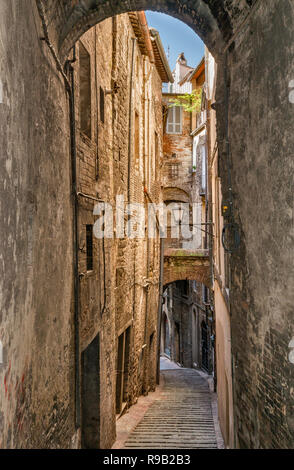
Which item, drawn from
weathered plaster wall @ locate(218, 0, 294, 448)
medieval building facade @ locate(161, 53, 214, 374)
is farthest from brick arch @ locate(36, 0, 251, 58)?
medieval building facade @ locate(161, 53, 214, 374)

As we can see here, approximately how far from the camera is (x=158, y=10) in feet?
18.5

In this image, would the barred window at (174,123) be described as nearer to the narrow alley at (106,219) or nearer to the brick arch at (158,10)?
the narrow alley at (106,219)

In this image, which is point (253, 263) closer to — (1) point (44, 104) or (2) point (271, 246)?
(2) point (271, 246)

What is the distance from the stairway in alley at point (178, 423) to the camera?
820 cm

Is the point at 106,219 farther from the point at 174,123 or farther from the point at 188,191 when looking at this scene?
the point at 174,123

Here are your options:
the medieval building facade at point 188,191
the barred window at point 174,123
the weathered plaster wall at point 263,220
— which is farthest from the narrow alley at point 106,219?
the barred window at point 174,123

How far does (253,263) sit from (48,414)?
2.71 metres

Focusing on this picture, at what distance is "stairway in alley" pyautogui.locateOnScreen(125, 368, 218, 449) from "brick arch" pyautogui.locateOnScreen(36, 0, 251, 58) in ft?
23.2

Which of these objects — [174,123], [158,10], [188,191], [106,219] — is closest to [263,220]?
[158,10]

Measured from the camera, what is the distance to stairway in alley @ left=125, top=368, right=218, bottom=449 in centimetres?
820

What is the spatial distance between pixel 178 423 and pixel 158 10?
343 inches

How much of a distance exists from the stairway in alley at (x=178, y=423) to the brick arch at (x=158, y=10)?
7079mm

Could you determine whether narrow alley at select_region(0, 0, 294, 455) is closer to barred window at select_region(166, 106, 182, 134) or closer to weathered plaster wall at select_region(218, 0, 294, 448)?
weathered plaster wall at select_region(218, 0, 294, 448)
